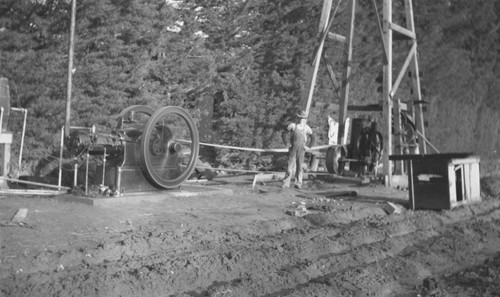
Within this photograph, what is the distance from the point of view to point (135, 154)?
427 inches

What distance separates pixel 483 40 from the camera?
76.0ft

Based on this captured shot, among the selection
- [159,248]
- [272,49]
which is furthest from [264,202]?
[272,49]

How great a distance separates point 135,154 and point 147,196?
2.91 ft

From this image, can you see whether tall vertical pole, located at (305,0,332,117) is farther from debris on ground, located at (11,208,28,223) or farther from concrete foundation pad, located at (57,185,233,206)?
debris on ground, located at (11,208,28,223)

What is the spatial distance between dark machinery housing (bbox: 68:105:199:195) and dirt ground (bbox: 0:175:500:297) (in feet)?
1.73

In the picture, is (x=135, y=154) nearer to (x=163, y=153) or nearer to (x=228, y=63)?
(x=163, y=153)

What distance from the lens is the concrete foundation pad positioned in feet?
32.4

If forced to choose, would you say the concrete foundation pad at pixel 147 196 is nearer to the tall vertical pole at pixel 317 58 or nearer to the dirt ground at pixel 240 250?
the dirt ground at pixel 240 250

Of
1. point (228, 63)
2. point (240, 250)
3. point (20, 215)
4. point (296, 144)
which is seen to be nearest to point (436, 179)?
point (296, 144)

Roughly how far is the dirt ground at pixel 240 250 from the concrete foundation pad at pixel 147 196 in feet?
0.37

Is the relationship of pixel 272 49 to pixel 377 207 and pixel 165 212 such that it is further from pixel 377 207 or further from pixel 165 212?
pixel 165 212

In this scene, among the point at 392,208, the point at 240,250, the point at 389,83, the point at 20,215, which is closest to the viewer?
the point at 240,250

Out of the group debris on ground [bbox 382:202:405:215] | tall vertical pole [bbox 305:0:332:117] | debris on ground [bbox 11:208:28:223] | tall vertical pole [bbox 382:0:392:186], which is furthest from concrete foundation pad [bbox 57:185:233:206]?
tall vertical pole [bbox 382:0:392:186]

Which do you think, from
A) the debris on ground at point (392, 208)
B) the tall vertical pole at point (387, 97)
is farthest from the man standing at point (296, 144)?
the debris on ground at point (392, 208)
